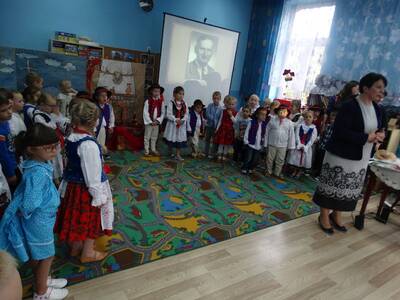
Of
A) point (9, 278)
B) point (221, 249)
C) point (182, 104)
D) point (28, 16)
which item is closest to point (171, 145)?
point (182, 104)

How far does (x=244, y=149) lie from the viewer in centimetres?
410

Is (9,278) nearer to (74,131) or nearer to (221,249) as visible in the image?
(74,131)

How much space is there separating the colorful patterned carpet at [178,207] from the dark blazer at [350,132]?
886 millimetres

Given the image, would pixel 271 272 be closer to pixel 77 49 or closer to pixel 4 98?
pixel 4 98

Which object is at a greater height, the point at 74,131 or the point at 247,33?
the point at 247,33

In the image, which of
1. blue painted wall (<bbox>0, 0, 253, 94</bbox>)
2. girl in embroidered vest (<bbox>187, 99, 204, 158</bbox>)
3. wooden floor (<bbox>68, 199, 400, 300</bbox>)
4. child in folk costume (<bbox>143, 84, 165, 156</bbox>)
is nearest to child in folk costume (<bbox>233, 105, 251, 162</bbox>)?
girl in embroidered vest (<bbox>187, 99, 204, 158</bbox>)

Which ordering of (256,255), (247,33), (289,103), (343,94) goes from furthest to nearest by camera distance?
(247,33)
(289,103)
(343,94)
(256,255)

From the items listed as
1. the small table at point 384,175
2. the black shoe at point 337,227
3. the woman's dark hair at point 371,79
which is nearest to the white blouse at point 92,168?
the woman's dark hair at point 371,79

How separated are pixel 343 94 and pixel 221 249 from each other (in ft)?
8.10

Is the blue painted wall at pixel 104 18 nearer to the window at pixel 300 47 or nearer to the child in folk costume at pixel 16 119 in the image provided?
the window at pixel 300 47

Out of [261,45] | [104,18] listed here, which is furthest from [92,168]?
[261,45]

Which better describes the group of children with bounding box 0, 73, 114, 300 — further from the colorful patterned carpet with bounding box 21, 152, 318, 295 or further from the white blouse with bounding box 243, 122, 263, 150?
the white blouse with bounding box 243, 122, 263, 150

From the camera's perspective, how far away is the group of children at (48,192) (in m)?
1.31

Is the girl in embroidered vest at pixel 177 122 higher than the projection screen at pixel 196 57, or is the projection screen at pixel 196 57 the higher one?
the projection screen at pixel 196 57
